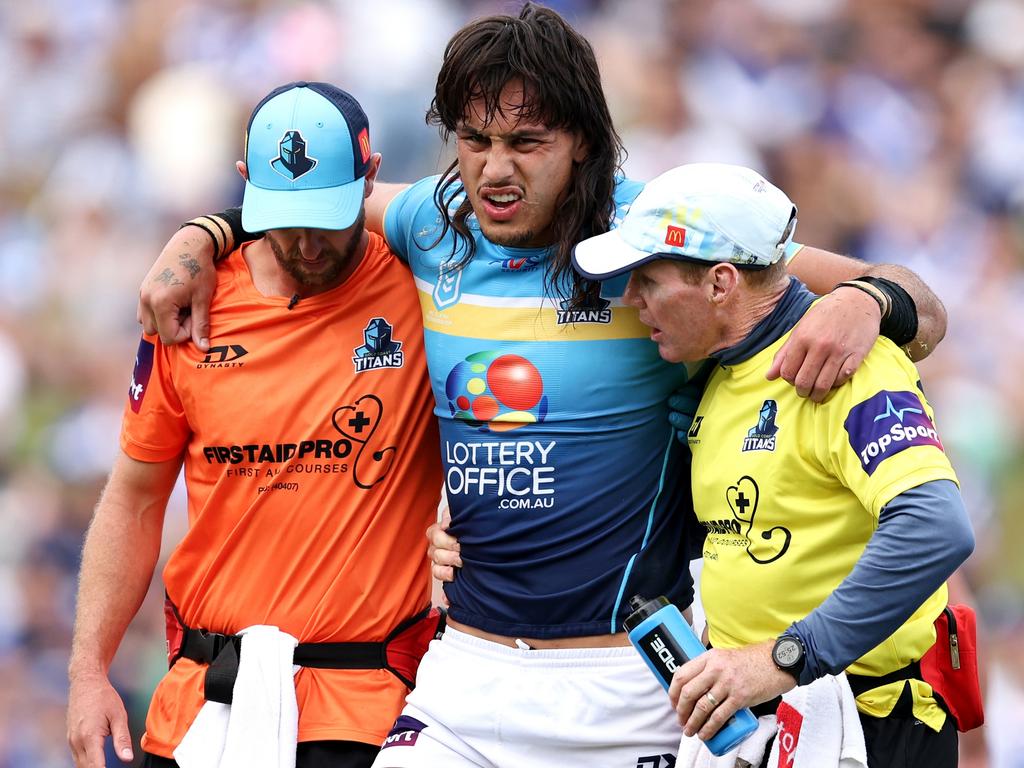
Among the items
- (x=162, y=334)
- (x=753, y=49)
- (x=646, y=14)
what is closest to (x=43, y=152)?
(x=646, y=14)

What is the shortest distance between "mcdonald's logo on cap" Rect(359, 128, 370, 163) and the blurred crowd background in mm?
3701

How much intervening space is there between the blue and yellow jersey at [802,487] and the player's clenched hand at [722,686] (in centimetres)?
29

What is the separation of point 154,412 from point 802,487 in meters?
1.84

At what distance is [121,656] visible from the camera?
276 inches

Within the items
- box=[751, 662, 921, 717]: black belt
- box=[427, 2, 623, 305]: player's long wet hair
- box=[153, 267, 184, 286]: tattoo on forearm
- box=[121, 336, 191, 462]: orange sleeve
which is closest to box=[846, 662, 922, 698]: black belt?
box=[751, 662, 921, 717]: black belt

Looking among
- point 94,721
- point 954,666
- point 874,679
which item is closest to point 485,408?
point 874,679

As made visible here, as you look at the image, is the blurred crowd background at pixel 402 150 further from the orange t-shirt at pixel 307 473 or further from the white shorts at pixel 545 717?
the white shorts at pixel 545 717

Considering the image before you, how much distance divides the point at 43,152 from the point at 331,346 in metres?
4.95

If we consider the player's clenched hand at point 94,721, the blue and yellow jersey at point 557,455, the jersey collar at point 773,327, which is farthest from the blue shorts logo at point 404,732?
the jersey collar at point 773,327

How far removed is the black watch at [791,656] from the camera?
2.92 m

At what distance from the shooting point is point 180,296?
3.92m

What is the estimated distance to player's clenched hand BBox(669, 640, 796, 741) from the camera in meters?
2.92

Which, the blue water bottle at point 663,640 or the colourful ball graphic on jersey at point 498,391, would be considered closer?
the blue water bottle at point 663,640

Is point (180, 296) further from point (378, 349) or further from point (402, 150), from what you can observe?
point (402, 150)
